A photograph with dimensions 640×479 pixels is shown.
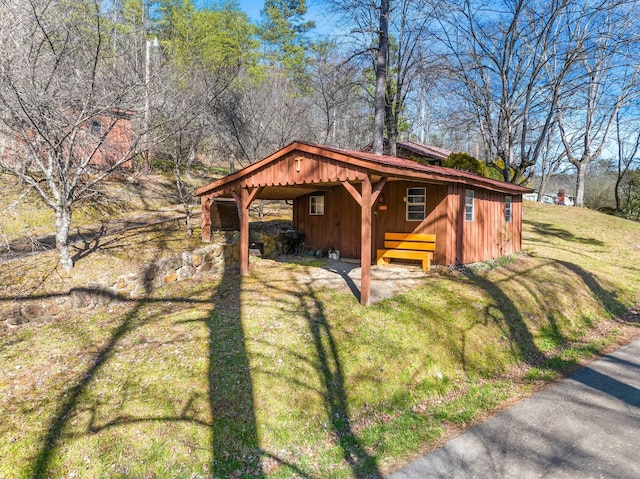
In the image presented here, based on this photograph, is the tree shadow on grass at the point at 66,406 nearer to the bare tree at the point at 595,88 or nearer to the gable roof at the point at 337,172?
the gable roof at the point at 337,172

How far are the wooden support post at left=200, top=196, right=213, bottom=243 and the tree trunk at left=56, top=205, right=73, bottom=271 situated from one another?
3.27m

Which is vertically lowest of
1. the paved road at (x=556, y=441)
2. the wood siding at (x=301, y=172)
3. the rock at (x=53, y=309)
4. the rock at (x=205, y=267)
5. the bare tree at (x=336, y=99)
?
the paved road at (x=556, y=441)

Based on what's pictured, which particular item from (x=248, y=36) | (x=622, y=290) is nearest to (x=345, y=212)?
(x=622, y=290)

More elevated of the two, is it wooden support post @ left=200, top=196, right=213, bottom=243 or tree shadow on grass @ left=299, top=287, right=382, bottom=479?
wooden support post @ left=200, top=196, right=213, bottom=243

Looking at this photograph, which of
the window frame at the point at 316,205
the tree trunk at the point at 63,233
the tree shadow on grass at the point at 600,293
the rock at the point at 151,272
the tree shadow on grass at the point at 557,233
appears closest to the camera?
the tree trunk at the point at 63,233

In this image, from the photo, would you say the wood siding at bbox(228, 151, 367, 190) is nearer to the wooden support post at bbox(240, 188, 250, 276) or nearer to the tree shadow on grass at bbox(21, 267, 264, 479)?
the wooden support post at bbox(240, 188, 250, 276)

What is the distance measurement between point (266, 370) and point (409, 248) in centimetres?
623

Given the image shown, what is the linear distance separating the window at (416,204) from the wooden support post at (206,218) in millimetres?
5446

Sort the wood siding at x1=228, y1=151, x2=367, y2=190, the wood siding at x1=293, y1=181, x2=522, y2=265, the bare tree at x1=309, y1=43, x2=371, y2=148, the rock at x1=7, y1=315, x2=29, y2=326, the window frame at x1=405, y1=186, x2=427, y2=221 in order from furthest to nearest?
the bare tree at x1=309, y1=43, x2=371, y2=148
the window frame at x1=405, y1=186, x2=427, y2=221
the wood siding at x1=293, y1=181, x2=522, y2=265
the wood siding at x1=228, y1=151, x2=367, y2=190
the rock at x1=7, y1=315, x2=29, y2=326

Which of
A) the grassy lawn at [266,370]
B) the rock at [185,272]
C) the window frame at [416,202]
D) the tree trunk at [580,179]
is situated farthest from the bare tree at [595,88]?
the rock at [185,272]

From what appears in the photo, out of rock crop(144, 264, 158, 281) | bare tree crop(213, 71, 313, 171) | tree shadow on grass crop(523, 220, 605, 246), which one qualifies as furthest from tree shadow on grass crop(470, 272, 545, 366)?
tree shadow on grass crop(523, 220, 605, 246)

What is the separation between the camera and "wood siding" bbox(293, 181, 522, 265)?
9617 millimetres

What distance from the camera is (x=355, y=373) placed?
527 cm

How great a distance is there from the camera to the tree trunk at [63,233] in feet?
23.2
